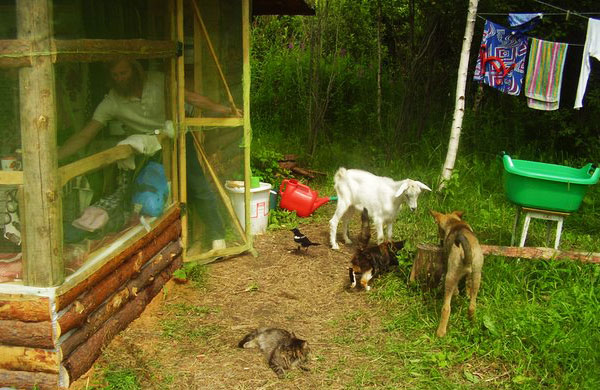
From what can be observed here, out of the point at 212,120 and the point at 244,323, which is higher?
the point at 212,120

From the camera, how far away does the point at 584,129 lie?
363 inches

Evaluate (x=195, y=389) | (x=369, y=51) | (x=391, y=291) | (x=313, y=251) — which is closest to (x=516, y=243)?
(x=391, y=291)

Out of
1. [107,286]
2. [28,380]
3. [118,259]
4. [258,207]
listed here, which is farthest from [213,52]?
[28,380]

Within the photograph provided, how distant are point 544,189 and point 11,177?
4.51 meters

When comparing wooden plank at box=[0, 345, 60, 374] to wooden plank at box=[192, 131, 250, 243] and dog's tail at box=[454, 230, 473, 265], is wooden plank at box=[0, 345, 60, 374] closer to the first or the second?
wooden plank at box=[192, 131, 250, 243]

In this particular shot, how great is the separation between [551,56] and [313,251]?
3.77 metres

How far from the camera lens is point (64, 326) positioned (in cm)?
404

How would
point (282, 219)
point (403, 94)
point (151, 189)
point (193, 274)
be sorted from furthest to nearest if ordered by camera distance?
point (403, 94) < point (282, 219) < point (193, 274) < point (151, 189)

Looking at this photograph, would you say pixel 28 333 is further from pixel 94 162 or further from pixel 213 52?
pixel 213 52

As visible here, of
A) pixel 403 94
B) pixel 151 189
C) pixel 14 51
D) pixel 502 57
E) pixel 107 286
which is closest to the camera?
pixel 14 51

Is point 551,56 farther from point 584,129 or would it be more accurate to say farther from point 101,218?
point 101,218

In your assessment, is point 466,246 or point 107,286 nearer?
point 107,286

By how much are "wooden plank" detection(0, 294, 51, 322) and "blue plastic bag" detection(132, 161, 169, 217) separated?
1518 mm

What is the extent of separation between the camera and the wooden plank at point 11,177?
385 cm
